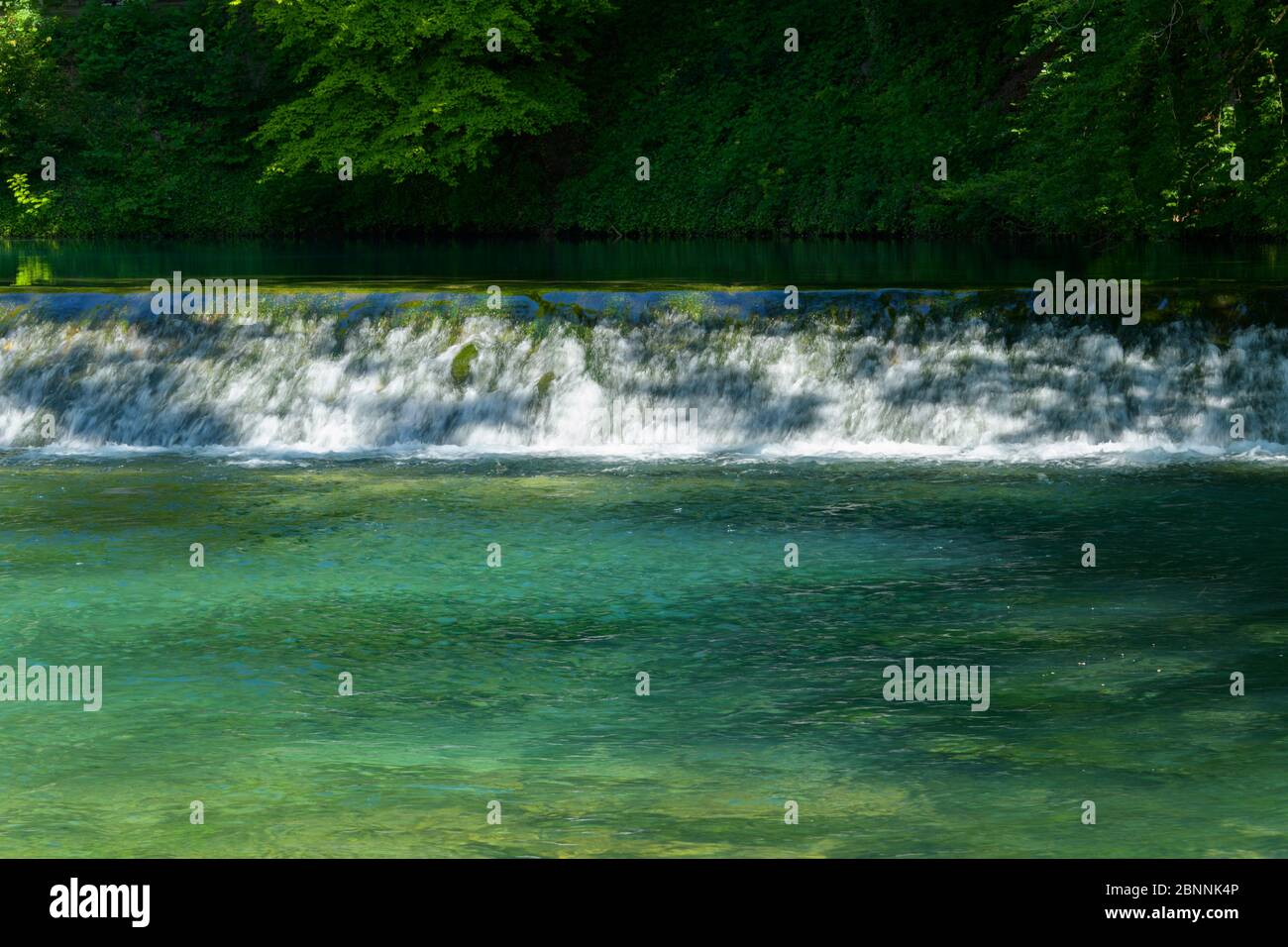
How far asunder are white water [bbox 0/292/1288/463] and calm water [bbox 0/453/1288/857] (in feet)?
6.32

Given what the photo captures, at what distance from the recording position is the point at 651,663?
9.11 metres

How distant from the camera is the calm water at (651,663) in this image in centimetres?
686

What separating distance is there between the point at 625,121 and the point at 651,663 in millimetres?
29865

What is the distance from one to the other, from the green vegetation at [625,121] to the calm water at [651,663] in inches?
413

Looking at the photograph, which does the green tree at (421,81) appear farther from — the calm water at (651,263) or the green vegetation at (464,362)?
the green vegetation at (464,362)

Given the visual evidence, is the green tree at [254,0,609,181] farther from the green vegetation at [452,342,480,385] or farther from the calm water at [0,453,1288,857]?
the calm water at [0,453,1288,857]

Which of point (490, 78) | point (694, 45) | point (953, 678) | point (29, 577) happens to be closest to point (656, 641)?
point (953, 678)

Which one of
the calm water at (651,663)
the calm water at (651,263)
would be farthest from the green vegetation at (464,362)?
the calm water at (651,663)

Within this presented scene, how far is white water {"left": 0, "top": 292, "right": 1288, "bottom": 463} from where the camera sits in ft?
54.4

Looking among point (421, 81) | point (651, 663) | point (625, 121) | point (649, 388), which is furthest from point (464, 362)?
point (625, 121)

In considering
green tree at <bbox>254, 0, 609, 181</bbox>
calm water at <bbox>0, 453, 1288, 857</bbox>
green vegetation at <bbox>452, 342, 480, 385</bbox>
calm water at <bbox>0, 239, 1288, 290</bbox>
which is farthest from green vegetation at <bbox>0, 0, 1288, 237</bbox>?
calm water at <bbox>0, 453, 1288, 857</bbox>

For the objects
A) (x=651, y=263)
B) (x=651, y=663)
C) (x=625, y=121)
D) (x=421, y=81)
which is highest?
(x=421, y=81)

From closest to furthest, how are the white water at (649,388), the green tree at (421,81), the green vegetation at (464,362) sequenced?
the white water at (649,388)
the green vegetation at (464,362)
the green tree at (421,81)

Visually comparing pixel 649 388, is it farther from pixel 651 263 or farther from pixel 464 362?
pixel 651 263
